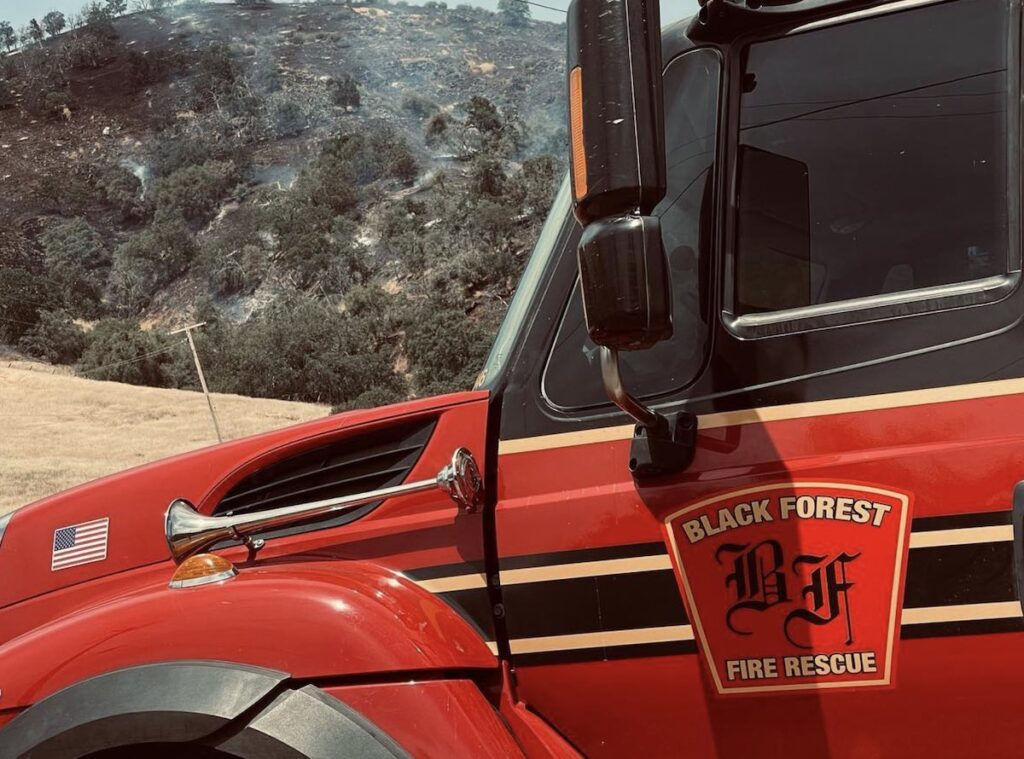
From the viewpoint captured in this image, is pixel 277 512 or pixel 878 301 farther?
pixel 277 512

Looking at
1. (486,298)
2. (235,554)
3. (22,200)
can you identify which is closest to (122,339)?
(486,298)

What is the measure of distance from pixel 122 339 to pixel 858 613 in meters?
44.6

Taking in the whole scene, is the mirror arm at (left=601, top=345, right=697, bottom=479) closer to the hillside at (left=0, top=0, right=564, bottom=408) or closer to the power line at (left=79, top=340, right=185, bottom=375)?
the hillside at (left=0, top=0, right=564, bottom=408)

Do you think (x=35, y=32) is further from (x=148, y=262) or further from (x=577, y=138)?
(x=577, y=138)

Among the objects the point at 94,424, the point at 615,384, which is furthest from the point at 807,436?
the point at 94,424

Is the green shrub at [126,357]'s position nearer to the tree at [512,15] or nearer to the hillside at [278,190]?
the hillside at [278,190]

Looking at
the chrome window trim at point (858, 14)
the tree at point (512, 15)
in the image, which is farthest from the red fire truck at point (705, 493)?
the tree at point (512, 15)

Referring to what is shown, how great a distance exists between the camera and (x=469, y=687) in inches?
69.5

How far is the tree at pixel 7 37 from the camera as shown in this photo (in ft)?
236

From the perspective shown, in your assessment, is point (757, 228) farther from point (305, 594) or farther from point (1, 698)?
point (1, 698)

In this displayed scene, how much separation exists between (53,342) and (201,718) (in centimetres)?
4503

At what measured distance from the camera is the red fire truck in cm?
159

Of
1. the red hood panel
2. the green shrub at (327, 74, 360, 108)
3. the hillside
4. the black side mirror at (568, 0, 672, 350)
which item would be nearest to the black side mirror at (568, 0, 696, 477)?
the black side mirror at (568, 0, 672, 350)

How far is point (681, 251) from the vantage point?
6.12 ft
